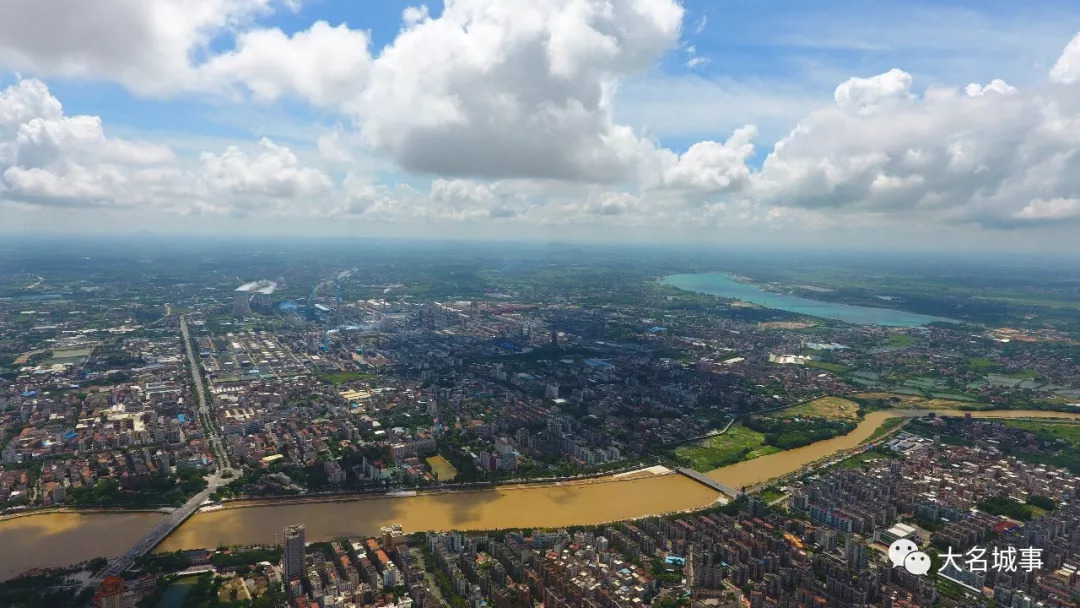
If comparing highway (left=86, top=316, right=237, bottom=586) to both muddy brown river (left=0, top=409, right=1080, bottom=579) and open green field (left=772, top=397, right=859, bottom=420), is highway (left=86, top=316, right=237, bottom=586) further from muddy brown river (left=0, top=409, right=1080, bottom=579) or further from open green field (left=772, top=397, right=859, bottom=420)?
open green field (left=772, top=397, right=859, bottom=420)

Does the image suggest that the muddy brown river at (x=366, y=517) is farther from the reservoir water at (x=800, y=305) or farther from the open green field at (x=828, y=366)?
the reservoir water at (x=800, y=305)

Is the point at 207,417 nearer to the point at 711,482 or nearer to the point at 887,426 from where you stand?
the point at 711,482

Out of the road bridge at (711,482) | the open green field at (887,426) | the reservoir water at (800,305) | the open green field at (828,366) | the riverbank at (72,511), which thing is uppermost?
the reservoir water at (800,305)

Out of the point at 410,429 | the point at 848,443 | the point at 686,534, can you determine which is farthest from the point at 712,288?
the point at 686,534

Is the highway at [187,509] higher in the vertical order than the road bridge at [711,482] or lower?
lower

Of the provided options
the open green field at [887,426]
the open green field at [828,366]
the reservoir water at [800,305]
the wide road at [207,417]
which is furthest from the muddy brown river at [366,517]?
the reservoir water at [800,305]

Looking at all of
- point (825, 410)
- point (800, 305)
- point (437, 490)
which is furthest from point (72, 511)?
point (800, 305)

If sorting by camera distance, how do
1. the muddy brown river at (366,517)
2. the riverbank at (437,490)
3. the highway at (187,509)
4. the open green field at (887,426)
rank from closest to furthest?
the highway at (187,509) < the muddy brown river at (366,517) < the riverbank at (437,490) < the open green field at (887,426)
